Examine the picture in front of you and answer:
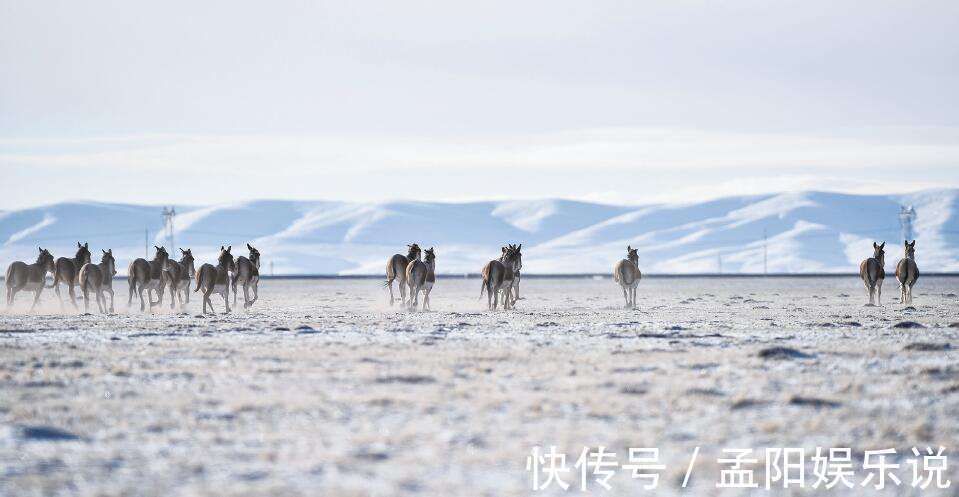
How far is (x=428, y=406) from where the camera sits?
15.6 m

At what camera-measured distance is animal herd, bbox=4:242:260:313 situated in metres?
40.4

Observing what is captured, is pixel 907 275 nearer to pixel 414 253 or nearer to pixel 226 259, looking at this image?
pixel 414 253

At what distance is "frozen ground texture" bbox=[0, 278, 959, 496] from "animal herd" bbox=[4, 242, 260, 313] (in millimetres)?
12701

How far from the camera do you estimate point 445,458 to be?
12312 mm

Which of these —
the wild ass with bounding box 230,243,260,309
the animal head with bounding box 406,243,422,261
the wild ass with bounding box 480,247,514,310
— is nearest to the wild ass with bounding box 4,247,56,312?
the wild ass with bounding box 230,243,260,309

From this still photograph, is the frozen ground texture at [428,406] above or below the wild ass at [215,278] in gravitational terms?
below

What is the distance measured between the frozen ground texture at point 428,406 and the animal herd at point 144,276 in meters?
12.7

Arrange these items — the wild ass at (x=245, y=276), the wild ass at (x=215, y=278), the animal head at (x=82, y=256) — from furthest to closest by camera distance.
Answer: the animal head at (x=82, y=256), the wild ass at (x=245, y=276), the wild ass at (x=215, y=278)

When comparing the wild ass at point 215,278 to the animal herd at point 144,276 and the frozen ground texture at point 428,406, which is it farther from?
the frozen ground texture at point 428,406

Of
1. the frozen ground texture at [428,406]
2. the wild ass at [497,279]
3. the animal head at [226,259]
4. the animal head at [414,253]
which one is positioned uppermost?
the animal head at [414,253]

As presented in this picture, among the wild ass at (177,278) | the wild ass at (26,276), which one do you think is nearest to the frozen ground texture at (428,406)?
the wild ass at (177,278)

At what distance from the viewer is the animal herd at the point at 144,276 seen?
40.4 m

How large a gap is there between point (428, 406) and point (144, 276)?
28.3 m

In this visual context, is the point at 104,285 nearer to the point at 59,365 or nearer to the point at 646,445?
the point at 59,365
